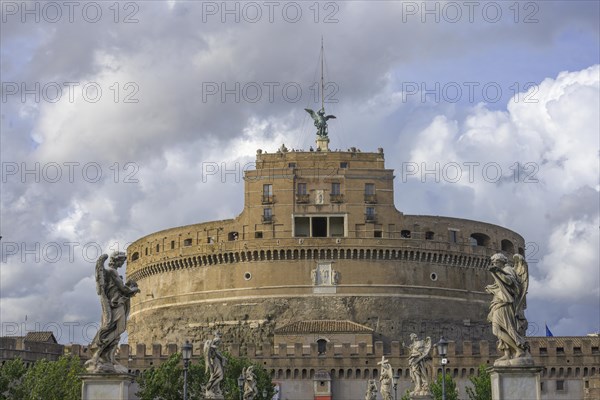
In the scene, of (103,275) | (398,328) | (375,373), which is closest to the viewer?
(103,275)

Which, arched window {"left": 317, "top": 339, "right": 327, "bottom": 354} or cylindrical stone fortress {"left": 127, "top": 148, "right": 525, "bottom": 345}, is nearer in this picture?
arched window {"left": 317, "top": 339, "right": 327, "bottom": 354}

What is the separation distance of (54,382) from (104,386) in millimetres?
51720

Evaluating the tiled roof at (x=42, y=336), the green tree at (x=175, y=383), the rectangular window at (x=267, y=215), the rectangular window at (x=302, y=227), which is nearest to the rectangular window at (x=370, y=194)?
the rectangular window at (x=302, y=227)

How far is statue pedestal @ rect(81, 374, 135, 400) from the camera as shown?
2239cm

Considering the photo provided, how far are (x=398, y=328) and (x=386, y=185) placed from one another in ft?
45.9

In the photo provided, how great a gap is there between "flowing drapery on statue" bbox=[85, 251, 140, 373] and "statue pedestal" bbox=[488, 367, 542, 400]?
24.4 ft

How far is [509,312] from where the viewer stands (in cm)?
2194

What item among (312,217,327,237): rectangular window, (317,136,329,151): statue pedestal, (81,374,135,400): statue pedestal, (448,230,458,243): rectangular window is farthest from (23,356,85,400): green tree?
(448,230,458,243): rectangular window

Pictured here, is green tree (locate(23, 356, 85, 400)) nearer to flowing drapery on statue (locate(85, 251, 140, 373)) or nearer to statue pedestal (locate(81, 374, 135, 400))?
flowing drapery on statue (locate(85, 251, 140, 373))

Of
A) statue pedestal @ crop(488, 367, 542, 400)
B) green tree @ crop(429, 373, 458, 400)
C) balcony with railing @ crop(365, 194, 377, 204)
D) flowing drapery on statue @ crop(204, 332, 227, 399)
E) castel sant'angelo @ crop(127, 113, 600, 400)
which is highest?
balcony with railing @ crop(365, 194, 377, 204)

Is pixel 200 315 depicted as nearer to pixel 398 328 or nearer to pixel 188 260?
pixel 188 260

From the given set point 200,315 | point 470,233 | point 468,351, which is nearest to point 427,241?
point 470,233

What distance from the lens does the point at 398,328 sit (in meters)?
108

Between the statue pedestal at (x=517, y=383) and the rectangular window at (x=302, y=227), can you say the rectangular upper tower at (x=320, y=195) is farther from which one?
the statue pedestal at (x=517, y=383)
